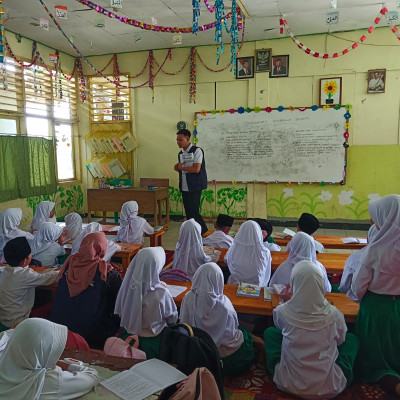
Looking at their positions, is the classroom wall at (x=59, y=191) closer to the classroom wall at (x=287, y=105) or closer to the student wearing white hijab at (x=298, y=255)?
the classroom wall at (x=287, y=105)

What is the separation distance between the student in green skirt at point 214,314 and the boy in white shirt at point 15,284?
125 centimetres

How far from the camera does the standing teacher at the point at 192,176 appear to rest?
4.87 meters

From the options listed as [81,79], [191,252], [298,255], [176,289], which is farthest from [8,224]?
[81,79]

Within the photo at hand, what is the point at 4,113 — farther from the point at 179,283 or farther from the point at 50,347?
the point at 50,347

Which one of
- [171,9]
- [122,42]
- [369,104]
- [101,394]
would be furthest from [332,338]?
[122,42]

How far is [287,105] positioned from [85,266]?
Answer: 5.21 m

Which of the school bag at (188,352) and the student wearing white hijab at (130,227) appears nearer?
the school bag at (188,352)

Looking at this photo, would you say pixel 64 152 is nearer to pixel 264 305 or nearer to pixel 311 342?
pixel 264 305

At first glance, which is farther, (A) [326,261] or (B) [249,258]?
(A) [326,261]

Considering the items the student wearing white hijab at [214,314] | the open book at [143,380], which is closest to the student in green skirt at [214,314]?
the student wearing white hijab at [214,314]

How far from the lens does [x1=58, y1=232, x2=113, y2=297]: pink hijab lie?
7.38 ft

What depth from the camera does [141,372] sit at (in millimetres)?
1404

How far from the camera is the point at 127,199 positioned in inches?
255

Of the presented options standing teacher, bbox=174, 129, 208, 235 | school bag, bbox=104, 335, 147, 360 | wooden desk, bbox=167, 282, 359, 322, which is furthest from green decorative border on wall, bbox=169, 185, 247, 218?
school bag, bbox=104, 335, 147, 360
